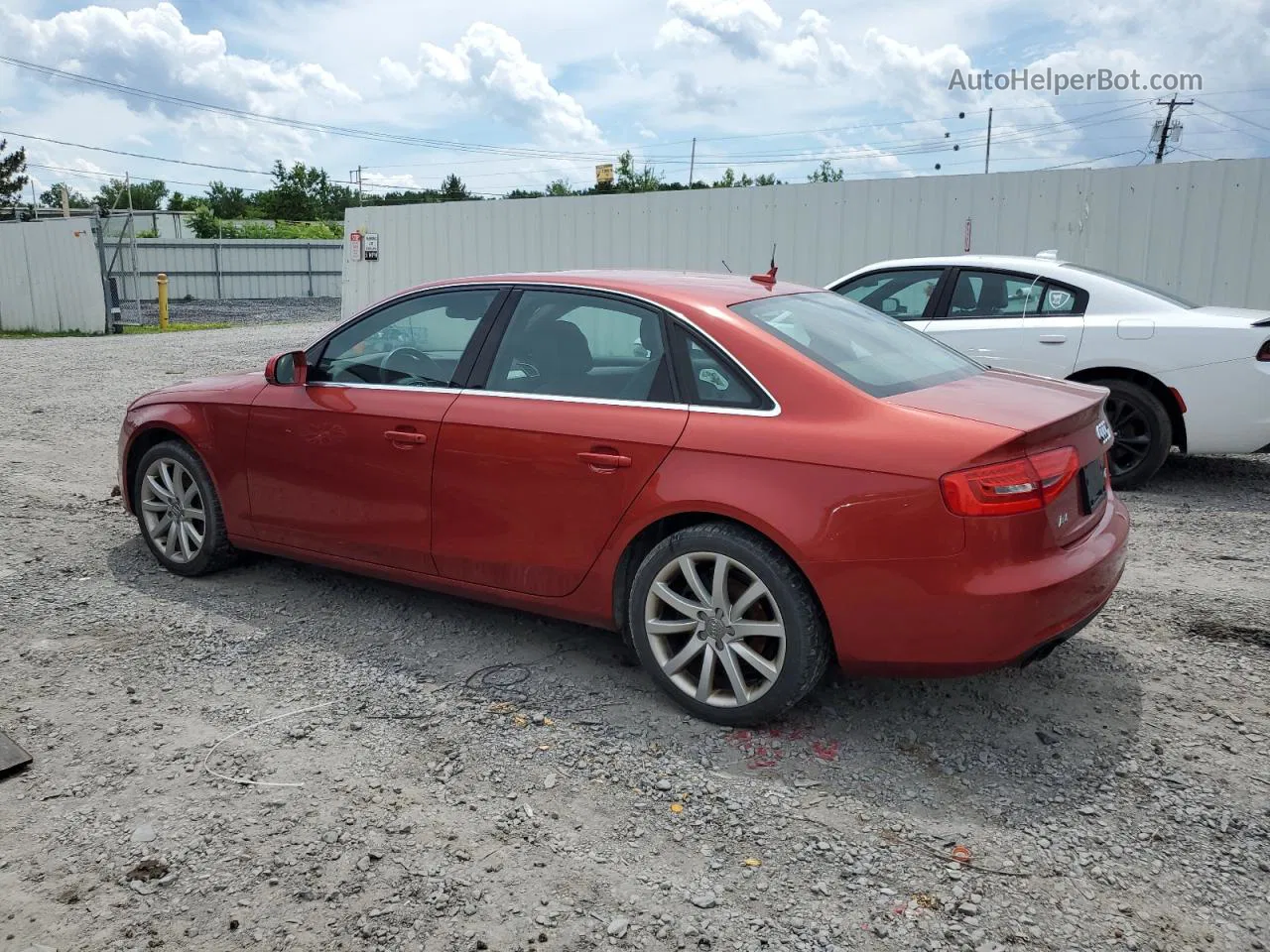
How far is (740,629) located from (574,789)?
759 millimetres

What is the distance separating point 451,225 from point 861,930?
15.1 m

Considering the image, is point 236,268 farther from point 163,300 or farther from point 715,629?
point 715,629

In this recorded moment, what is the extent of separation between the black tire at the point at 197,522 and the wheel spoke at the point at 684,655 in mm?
2635

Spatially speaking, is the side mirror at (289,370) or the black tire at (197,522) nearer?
the side mirror at (289,370)

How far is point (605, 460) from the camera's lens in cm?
385

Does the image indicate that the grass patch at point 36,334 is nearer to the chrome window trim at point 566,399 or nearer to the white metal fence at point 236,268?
the white metal fence at point 236,268

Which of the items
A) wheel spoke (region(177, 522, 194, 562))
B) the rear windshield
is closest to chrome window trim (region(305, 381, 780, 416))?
the rear windshield

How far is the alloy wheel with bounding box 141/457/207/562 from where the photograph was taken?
17.6 ft

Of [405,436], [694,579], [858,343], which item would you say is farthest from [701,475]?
[405,436]

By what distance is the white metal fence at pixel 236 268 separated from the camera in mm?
32406

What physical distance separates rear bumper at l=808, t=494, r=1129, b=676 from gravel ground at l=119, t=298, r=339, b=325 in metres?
25.3

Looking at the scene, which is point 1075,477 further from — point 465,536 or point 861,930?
point 465,536

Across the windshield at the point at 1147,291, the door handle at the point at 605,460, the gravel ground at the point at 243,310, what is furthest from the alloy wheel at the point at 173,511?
the gravel ground at the point at 243,310

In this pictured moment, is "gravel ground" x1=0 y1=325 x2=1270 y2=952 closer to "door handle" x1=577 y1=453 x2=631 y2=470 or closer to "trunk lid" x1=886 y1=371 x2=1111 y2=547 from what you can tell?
"trunk lid" x1=886 y1=371 x2=1111 y2=547
